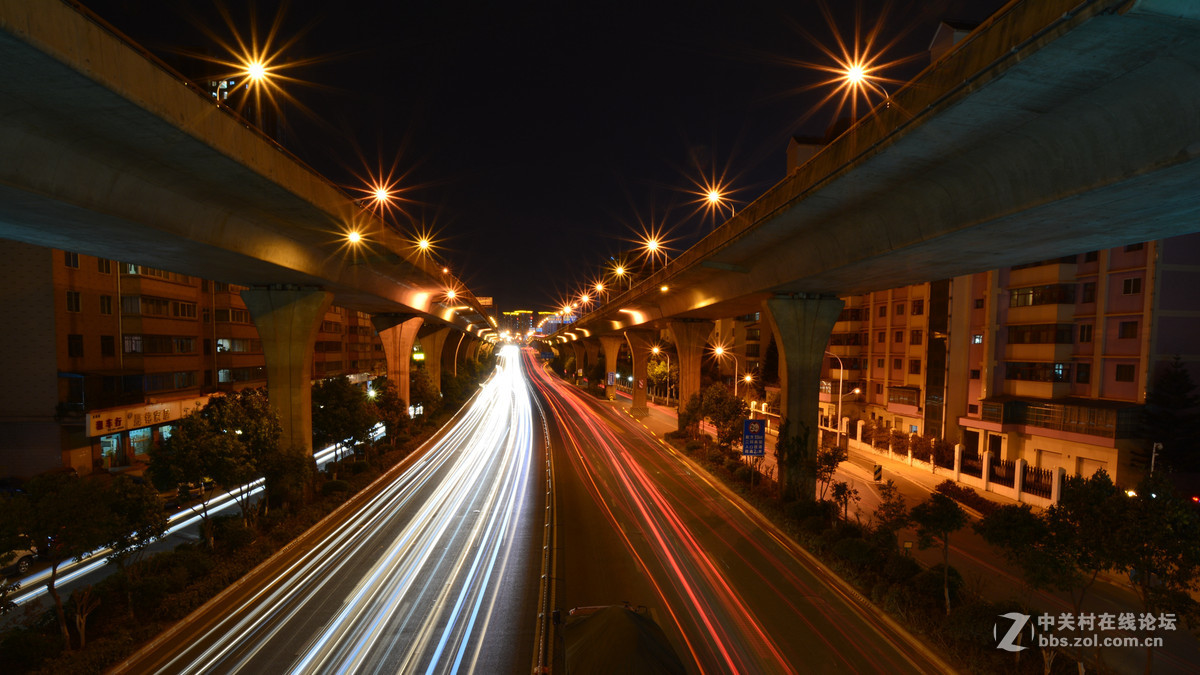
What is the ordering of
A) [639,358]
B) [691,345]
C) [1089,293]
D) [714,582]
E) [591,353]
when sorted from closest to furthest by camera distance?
[714,582] → [1089,293] → [691,345] → [639,358] → [591,353]

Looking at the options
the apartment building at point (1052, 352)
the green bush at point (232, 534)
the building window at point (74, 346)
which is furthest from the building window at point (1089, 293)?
the building window at point (74, 346)

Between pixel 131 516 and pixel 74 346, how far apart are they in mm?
25246

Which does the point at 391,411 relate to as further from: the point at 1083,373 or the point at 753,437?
the point at 1083,373

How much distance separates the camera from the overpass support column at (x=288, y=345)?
2428 centimetres

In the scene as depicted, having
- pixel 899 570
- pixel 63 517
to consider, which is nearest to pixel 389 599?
pixel 63 517

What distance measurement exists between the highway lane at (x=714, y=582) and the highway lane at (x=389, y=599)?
1.92 meters

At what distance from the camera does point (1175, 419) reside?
25422 millimetres

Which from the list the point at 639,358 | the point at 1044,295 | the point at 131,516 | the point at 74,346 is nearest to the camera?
the point at 131,516

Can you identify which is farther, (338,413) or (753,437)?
(338,413)

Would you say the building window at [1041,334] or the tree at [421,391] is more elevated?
the building window at [1041,334]

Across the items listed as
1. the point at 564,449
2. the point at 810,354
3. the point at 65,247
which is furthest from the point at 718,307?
the point at 65,247

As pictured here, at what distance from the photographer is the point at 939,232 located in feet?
42.9

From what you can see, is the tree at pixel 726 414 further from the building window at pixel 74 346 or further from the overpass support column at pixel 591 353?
the overpass support column at pixel 591 353

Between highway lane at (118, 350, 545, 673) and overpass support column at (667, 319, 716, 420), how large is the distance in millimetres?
20982
